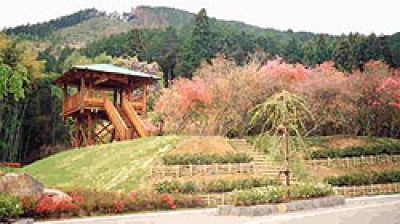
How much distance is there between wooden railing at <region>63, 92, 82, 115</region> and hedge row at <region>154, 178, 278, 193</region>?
38.8ft

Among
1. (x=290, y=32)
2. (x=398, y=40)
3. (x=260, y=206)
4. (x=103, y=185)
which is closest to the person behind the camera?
(x=260, y=206)

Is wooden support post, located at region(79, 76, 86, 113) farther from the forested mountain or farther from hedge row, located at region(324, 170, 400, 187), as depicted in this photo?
the forested mountain

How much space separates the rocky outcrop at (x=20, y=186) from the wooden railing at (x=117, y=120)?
12456 millimetres

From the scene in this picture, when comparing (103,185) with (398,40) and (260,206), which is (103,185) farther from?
(398,40)

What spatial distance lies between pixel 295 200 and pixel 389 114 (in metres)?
16.4

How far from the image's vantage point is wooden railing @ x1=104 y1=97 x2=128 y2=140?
81.6ft

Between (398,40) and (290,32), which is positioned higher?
(290,32)

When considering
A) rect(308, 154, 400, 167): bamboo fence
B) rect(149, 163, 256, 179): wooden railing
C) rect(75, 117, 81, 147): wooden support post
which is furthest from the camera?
rect(75, 117, 81, 147): wooden support post

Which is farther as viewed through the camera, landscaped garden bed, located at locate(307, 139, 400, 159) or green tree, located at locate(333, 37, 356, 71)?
green tree, located at locate(333, 37, 356, 71)

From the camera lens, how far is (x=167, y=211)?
13.4 meters

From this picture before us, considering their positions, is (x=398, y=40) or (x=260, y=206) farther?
(x=398, y=40)

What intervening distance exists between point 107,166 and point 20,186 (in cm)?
801

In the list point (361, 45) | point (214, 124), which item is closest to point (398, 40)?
point (361, 45)

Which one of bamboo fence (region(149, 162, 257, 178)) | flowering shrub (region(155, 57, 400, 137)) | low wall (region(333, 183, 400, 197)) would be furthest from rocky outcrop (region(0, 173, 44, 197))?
flowering shrub (region(155, 57, 400, 137))
